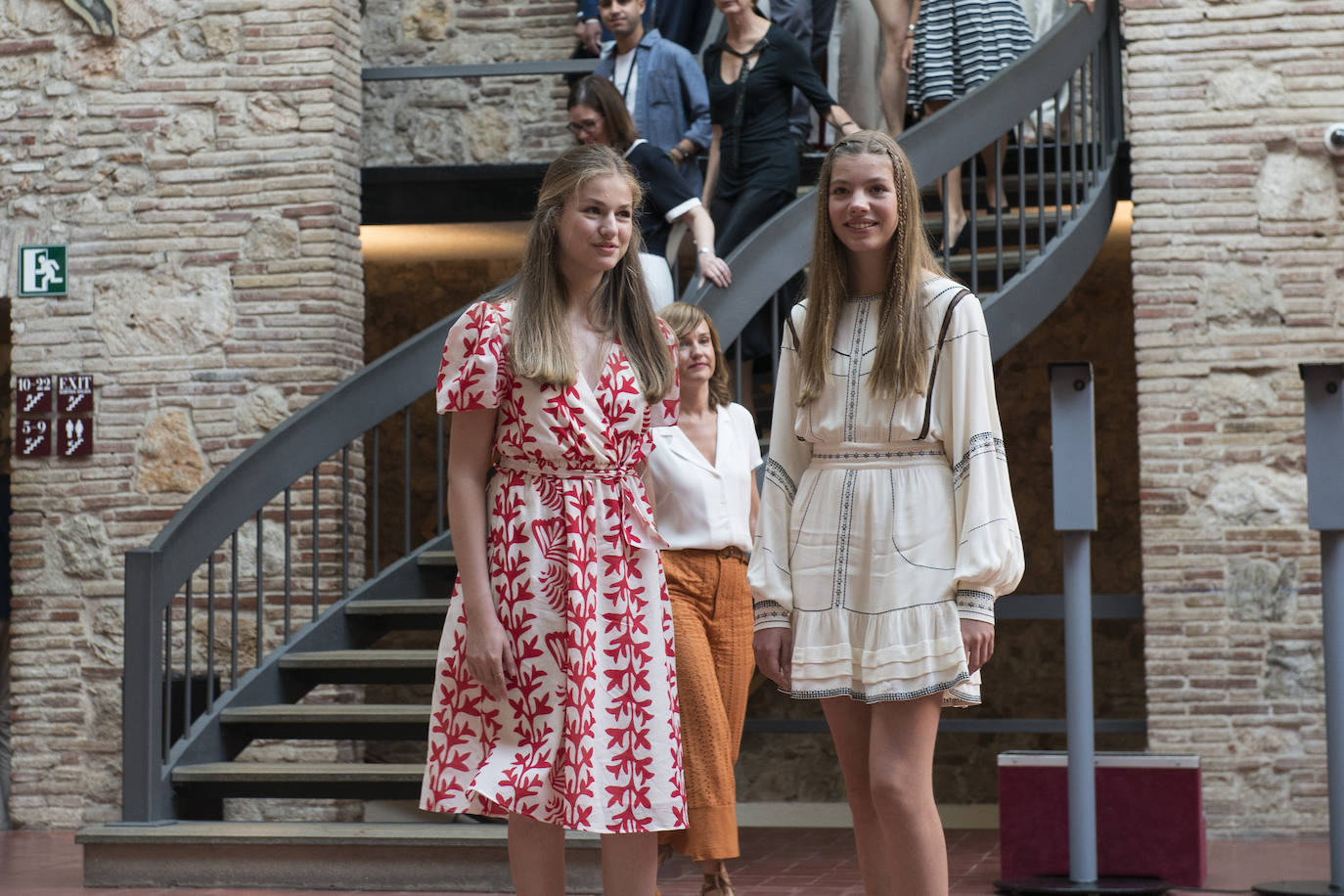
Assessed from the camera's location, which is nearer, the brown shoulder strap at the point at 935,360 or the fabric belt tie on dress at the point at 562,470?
the brown shoulder strap at the point at 935,360

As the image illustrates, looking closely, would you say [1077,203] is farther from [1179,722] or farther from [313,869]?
[313,869]

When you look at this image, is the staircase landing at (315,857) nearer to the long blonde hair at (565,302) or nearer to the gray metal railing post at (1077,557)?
the gray metal railing post at (1077,557)

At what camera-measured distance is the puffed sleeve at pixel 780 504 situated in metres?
2.63

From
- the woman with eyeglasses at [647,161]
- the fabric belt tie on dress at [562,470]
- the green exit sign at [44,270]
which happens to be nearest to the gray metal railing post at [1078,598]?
the woman with eyeglasses at [647,161]

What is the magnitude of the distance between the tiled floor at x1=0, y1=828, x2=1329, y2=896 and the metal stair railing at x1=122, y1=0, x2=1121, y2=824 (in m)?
0.54

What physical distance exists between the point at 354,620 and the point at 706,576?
2072mm

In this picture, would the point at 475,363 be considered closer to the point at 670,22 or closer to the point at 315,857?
the point at 315,857

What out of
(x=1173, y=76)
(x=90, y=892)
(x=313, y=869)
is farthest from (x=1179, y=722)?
(x=90, y=892)

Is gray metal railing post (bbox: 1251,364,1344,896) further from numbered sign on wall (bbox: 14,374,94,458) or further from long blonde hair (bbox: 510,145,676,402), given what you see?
numbered sign on wall (bbox: 14,374,94,458)

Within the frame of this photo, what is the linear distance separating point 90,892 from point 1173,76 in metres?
5.08

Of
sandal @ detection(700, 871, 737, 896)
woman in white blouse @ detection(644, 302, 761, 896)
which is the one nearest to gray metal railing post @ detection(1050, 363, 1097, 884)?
woman in white blouse @ detection(644, 302, 761, 896)

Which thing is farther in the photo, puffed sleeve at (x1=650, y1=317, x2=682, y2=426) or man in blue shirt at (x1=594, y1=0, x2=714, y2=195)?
man in blue shirt at (x1=594, y1=0, x2=714, y2=195)

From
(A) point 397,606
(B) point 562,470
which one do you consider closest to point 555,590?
(B) point 562,470

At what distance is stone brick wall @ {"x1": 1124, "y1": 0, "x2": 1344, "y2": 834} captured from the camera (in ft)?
20.5
